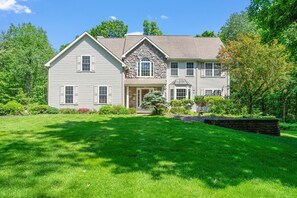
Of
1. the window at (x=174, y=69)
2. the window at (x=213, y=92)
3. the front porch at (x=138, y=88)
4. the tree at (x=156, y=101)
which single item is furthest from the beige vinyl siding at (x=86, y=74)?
the window at (x=213, y=92)

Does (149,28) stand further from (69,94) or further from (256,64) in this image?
(256,64)

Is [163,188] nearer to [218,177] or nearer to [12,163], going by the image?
[218,177]

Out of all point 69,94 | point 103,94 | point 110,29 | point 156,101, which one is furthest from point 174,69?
point 110,29

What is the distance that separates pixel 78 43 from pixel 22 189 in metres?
20.0

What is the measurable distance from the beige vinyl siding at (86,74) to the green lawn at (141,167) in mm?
14300

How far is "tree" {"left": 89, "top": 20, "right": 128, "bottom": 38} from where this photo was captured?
53.6 m

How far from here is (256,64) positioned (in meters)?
19.0

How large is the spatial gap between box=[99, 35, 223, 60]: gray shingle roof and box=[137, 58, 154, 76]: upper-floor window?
2064 millimetres

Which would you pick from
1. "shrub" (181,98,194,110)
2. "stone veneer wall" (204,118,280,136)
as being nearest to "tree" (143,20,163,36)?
"shrub" (181,98,194,110)

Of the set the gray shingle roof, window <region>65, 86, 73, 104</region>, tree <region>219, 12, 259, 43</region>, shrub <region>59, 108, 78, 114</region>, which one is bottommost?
shrub <region>59, 108, 78, 114</region>

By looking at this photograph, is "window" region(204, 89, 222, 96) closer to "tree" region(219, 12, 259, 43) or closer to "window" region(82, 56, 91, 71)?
"window" region(82, 56, 91, 71)

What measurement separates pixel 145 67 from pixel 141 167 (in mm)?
20061

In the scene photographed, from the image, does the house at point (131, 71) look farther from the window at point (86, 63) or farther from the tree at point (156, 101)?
the tree at point (156, 101)

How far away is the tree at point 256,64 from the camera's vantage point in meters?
18.9
